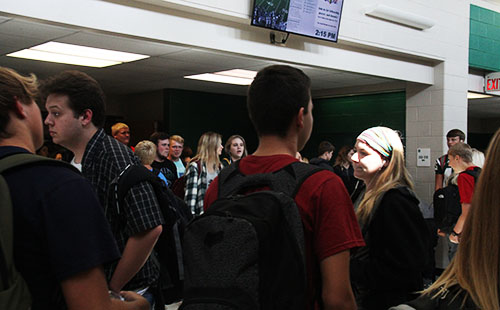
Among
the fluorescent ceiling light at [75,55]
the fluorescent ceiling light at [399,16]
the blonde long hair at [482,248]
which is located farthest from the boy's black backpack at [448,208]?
the blonde long hair at [482,248]

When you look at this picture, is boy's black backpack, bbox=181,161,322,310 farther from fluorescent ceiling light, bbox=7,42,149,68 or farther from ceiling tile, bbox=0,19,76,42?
fluorescent ceiling light, bbox=7,42,149,68

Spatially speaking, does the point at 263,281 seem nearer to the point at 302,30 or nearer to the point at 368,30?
the point at 302,30

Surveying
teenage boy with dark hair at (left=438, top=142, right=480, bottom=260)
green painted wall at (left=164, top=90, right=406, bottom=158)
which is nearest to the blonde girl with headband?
teenage boy with dark hair at (left=438, top=142, right=480, bottom=260)

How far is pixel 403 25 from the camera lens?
6.73 metres

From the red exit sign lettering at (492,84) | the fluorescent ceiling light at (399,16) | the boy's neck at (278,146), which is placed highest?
the fluorescent ceiling light at (399,16)

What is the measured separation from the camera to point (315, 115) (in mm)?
9648

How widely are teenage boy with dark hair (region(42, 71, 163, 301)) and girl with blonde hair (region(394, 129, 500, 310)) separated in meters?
1.01

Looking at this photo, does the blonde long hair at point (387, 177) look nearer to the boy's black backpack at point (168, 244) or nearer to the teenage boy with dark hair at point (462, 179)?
the boy's black backpack at point (168, 244)

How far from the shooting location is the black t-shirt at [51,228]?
3.45 ft

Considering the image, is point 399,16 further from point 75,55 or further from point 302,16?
point 75,55

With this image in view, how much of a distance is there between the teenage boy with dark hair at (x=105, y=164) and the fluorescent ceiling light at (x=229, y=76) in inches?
209

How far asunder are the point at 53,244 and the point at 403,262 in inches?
53.6

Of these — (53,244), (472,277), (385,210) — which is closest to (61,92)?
(53,244)

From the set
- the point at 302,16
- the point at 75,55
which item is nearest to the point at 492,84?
the point at 302,16
